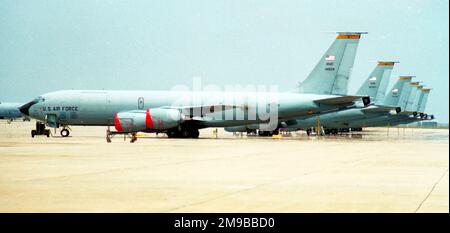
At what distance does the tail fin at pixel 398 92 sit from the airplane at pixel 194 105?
1499 inches

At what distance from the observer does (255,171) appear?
22984 millimetres

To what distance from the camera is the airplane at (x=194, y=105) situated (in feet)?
186

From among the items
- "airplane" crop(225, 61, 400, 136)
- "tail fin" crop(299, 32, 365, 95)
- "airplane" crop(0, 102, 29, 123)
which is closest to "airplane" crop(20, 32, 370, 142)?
"tail fin" crop(299, 32, 365, 95)

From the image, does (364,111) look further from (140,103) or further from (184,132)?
(140,103)

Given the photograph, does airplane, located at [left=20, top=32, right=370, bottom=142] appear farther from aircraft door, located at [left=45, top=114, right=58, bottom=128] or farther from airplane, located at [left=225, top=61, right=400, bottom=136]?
airplane, located at [left=225, top=61, right=400, bottom=136]

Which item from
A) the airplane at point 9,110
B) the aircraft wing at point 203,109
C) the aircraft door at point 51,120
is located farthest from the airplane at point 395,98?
the airplane at point 9,110

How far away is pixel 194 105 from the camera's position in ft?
197

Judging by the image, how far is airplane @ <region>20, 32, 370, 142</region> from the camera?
186 feet

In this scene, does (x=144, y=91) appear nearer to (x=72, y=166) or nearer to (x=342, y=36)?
(x=342, y=36)

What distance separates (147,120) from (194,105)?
6302 mm

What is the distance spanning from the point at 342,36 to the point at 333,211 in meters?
44.9

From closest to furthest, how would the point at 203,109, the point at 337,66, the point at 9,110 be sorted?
the point at 337,66
the point at 203,109
the point at 9,110

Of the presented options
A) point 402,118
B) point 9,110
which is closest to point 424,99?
point 402,118
